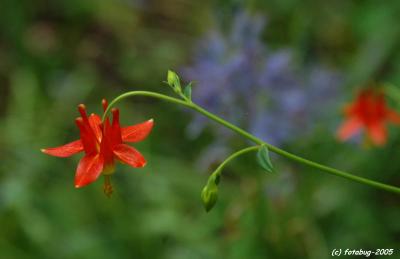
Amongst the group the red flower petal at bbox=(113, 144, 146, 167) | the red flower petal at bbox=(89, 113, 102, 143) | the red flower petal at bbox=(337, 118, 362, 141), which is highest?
the red flower petal at bbox=(89, 113, 102, 143)

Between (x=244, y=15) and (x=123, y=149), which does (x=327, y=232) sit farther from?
(x=123, y=149)

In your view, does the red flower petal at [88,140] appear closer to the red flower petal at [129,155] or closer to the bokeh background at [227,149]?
the red flower petal at [129,155]

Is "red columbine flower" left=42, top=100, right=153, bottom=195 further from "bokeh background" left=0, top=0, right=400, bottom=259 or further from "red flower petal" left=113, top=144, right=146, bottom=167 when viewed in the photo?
A: "bokeh background" left=0, top=0, right=400, bottom=259

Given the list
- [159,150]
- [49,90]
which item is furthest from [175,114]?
[49,90]

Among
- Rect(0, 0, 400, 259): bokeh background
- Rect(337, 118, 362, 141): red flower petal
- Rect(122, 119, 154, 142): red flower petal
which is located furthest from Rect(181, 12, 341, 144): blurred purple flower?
Rect(122, 119, 154, 142): red flower petal

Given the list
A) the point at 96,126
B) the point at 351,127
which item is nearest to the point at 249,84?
the point at 351,127

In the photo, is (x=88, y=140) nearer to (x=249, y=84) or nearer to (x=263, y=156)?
(x=263, y=156)

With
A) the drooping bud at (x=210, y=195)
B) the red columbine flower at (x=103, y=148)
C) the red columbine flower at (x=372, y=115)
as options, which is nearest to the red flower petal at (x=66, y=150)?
the red columbine flower at (x=103, y=148)
